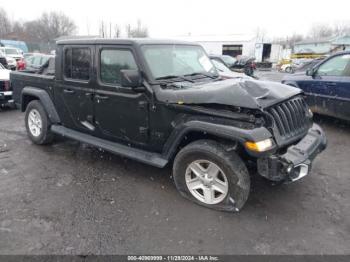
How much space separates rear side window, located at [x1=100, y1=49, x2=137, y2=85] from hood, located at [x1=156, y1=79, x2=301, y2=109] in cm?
66

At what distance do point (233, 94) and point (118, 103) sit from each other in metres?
1.60

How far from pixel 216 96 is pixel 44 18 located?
293ft

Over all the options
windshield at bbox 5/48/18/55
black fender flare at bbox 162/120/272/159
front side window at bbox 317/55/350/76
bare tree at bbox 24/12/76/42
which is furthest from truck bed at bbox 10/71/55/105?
bare tree at bbox 24/12/76/42

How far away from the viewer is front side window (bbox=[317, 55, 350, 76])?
6165 mm

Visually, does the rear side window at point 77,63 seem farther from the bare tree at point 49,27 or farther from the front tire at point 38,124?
the bare tree at point 49,27

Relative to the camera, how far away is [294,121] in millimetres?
3604

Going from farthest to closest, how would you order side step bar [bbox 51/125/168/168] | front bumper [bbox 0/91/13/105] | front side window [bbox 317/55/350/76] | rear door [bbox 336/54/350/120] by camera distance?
1. front bumper [bbox 0/91/13/105]
2. front side window [bbox 317/55/350/76]
3. rear door [bbox 336/54/350/120]
4. side step bar [bbox 51/125/168/168]

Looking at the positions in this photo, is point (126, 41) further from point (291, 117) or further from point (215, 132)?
point (291, 117)

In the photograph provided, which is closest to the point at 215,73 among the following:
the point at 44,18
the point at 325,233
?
the point at 325,233

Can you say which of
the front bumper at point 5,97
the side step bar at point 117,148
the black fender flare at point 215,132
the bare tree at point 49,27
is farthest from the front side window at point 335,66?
the bare tree at point 49,27

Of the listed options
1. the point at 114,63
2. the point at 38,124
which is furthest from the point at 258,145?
the point at 38,124

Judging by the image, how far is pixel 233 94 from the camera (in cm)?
327

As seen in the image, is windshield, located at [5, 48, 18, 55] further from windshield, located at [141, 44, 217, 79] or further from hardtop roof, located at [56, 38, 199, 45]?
windshield, located at [141, 44, 217, 79]

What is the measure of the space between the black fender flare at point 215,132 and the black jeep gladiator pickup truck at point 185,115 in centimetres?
1
